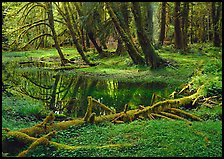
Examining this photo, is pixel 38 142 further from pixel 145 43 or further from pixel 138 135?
pixel 145 43

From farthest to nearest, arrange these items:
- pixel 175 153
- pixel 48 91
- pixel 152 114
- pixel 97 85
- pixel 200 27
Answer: pixel 200 27 < pixel 97 85 < pixel 48 91 < pixel 152 114 < pixel 175 153

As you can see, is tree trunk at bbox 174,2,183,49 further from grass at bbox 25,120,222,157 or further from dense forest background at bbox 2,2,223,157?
grass at bbox 25,120,222,157

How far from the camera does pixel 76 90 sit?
62.0 feet

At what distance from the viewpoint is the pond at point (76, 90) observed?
15.1 metres

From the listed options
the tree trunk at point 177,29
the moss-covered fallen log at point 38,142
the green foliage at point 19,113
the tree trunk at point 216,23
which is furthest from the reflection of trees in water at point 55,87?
the tree trunk at point 216,23

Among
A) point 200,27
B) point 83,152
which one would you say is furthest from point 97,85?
point 200,27

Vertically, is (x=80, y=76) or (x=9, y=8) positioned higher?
(x=9, y=8)

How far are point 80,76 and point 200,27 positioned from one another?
2936 cm

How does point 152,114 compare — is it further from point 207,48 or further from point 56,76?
point 207,48

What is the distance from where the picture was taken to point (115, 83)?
67.2ft

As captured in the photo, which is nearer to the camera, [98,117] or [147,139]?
[147,139]

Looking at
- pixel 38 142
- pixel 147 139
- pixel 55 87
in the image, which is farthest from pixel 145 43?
pixel 38 142

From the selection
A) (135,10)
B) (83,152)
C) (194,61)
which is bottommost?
(83,152)

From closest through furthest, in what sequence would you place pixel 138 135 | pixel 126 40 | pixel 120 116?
pixel 138 135 < pixel 120 116 < pixel 126 40
